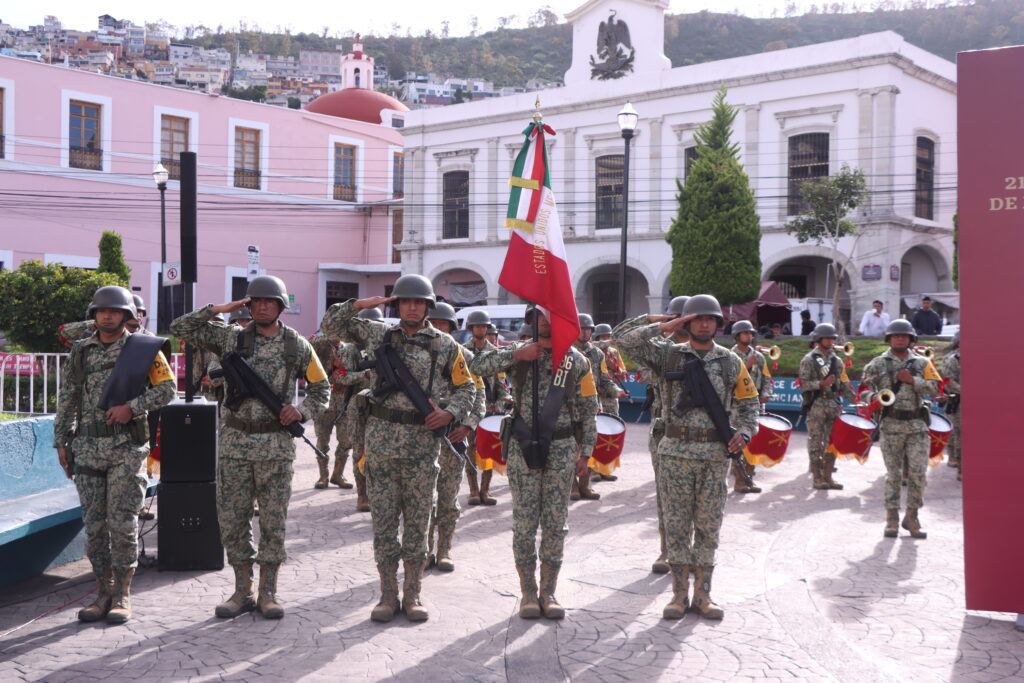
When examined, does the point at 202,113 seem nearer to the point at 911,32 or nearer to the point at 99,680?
the point at 99,680

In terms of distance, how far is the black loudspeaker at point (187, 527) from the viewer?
714 centimetres

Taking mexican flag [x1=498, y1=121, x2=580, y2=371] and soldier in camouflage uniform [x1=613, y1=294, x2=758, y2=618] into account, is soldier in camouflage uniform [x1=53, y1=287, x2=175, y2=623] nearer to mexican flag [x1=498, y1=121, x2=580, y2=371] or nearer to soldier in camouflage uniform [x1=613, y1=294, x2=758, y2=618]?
mexican flag [x1=498, y1=121, x2=580, y2=371]

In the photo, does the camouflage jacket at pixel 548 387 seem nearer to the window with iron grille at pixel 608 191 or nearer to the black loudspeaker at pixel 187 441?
the black loudspeaker at pixel 187 441

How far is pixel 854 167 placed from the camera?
29.7 m

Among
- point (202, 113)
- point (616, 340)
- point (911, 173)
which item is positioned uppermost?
point (202, 113)

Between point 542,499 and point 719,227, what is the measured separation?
892 inches

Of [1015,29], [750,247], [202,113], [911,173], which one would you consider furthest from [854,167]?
[1015,29]

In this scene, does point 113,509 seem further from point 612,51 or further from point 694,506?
point 612,51

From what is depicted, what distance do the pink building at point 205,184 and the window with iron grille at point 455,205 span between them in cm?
269

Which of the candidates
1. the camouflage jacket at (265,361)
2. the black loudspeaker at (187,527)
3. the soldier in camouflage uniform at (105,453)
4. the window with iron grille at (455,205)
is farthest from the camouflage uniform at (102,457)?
the window with iron grille at (455,205)

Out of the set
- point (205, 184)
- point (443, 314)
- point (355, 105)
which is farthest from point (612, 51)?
point (443, 314)

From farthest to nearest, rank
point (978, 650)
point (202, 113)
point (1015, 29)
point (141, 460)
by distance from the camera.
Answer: point (1015, 29) → point (202, 113) → point (141, 460) → point (978, 650)

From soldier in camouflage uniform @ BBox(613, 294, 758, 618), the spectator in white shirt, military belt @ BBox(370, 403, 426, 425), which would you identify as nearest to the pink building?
the spectator in white shirt

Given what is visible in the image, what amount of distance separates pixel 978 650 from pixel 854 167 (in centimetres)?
2626
